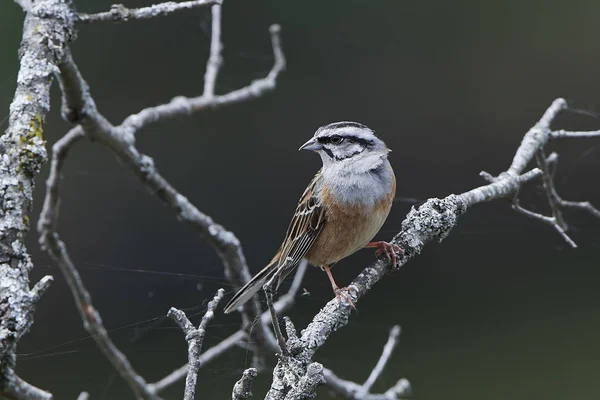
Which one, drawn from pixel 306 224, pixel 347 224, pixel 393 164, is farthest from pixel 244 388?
pixel 393 164

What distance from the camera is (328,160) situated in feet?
9.63

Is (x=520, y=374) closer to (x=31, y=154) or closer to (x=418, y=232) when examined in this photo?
(x=418, y=232)

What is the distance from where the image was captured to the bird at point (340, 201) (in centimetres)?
278

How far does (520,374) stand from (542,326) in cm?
57

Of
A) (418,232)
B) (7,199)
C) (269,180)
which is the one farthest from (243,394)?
(269,180)

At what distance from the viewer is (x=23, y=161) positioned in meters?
1.99

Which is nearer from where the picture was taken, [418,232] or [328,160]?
[418,232]

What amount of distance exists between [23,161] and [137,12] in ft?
2.41

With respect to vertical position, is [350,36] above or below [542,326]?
above

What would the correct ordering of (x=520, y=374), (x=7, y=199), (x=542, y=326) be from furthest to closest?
1. (x=542, y=326)
2. (x=520, y=374)
3. (x=7, y=199)

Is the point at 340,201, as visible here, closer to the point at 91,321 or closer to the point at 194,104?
the point at 194,104

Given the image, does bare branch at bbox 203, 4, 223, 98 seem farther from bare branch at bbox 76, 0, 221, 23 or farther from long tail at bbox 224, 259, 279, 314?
long tail at bbox 224, 259, 279, 314

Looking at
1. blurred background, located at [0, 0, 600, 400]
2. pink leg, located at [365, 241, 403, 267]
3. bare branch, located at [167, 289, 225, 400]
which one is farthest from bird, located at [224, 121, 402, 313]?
blurred background, located at [0, 0, 600, 400]

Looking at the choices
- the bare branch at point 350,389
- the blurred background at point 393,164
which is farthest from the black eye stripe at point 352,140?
the blurred background at point 393,164
